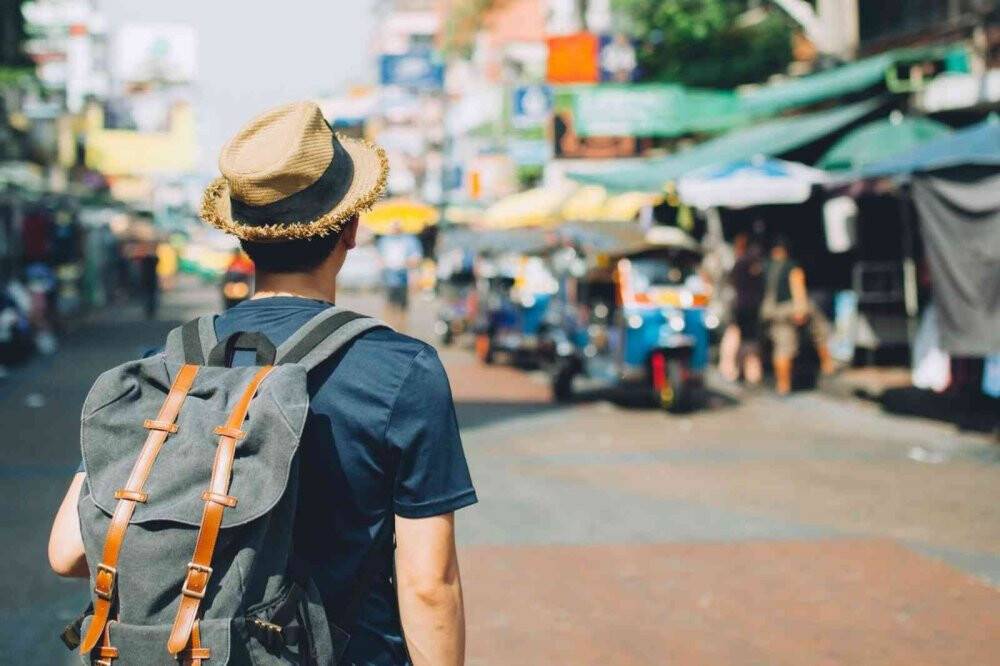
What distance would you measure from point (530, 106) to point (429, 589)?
97.1ft

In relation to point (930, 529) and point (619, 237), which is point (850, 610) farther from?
point (619, 237)

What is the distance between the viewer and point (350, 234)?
266 centimetres

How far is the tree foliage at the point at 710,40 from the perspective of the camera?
25234 millimetres

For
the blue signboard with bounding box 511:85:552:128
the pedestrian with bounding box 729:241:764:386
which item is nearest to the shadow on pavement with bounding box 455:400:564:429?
the pedestrian with bounding box 729:241:764:386

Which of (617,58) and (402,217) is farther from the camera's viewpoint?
(402,217)

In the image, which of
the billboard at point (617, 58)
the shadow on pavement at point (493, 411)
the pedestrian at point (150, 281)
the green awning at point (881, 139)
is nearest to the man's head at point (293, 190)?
the shadow on pavement at point (493, 411)

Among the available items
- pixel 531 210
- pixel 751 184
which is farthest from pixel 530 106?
pixel 751 184

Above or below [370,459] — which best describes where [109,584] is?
below

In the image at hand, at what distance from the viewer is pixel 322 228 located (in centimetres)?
256

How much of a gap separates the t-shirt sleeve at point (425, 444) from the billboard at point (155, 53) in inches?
4029

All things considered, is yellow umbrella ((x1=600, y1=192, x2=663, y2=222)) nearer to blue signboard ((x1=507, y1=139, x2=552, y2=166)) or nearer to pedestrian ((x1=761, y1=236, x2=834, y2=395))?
pedestrian ((x1=761, y1=236, x2=834, y2=395))

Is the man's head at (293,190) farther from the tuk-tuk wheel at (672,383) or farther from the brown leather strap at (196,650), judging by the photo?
the tuk-tuk wheel at (672,383)

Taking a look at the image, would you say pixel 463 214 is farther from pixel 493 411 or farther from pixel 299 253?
pixel 299 253

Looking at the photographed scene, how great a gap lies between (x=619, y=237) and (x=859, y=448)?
15.4ft
